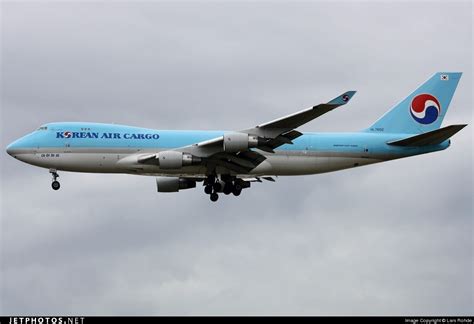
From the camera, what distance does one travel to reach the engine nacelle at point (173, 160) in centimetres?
6675

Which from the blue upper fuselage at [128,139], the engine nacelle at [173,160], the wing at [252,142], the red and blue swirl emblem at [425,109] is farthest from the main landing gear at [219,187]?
the red and blue swirl emblem at [425,109]

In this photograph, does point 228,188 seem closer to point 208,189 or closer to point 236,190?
point 236,190

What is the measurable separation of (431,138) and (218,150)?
13.7 meters

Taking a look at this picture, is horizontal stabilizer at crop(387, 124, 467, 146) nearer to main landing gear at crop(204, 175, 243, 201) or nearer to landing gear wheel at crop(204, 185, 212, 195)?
main landing gear at crop(204, 175, 243, 201)

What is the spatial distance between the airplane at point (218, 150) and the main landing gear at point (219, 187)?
0.21 ft

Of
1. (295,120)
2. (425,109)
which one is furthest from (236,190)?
(425,109)

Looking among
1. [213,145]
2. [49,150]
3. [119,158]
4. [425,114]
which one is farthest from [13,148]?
[425,114]

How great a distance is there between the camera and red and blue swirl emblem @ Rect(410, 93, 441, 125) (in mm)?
75438

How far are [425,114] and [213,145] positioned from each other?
1673 cm

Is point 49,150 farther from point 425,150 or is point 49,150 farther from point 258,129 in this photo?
point 425,150

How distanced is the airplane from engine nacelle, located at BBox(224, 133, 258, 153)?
58mm

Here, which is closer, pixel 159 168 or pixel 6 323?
pixel 6 323

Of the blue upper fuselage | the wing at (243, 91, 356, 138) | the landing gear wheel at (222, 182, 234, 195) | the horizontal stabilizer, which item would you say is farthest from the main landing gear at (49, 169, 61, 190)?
the horizontal stabilizer

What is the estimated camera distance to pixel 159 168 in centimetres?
6725
